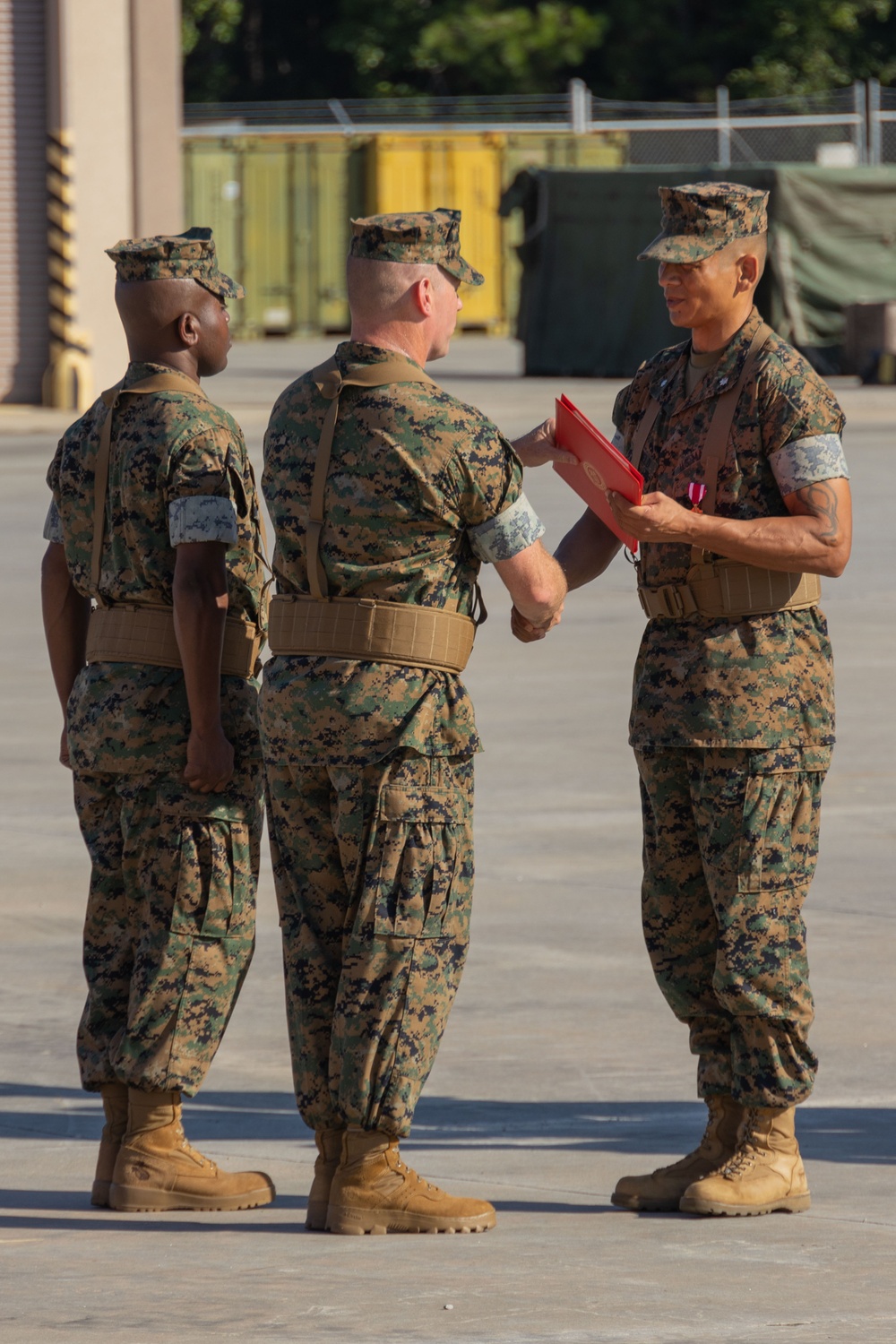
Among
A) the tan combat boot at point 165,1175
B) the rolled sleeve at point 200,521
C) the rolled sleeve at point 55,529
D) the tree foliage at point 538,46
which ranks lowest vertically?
the tan combat boot at point 165,1175

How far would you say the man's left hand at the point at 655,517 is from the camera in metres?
4.26

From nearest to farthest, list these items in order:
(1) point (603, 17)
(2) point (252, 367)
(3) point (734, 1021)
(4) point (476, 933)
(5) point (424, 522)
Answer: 1. (5) point (424, 522)
2. (3) point (734, 1021)
3. (4) point (476, 933)
4. (2) point (252, 367)
5. (1) point (603, 17)

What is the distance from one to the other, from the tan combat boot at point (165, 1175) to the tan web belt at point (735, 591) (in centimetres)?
139

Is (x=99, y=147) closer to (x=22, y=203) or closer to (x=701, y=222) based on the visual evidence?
(x=22, y=203)

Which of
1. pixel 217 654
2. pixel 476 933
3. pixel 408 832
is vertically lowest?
pixel 476 933

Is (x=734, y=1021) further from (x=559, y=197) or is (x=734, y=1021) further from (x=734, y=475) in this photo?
(x=559, y=197)

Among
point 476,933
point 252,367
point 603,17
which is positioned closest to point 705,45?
point 603,17

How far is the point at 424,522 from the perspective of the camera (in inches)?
167

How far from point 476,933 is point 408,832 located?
265cm

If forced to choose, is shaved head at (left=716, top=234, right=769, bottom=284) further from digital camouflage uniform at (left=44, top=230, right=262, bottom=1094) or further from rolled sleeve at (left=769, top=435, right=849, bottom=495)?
digital camouflage uniform at (left=44, top=230, right=262, bottom=1094)

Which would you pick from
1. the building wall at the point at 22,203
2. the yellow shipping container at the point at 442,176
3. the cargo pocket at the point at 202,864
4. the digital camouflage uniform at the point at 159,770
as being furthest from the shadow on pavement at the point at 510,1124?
the yellow shipping container at the point at 442,176

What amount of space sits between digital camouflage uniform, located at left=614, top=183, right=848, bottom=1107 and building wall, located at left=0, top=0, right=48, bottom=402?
2119 centimetres

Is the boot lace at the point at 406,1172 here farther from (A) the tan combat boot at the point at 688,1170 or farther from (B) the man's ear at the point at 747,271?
(B) the man's ear at the point at 747,271

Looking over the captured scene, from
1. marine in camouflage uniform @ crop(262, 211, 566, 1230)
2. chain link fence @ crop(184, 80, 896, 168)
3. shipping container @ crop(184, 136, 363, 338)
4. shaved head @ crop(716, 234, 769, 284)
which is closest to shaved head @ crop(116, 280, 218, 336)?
marine in camouflage uniform @ crop(262, 211, 566, 1230)
